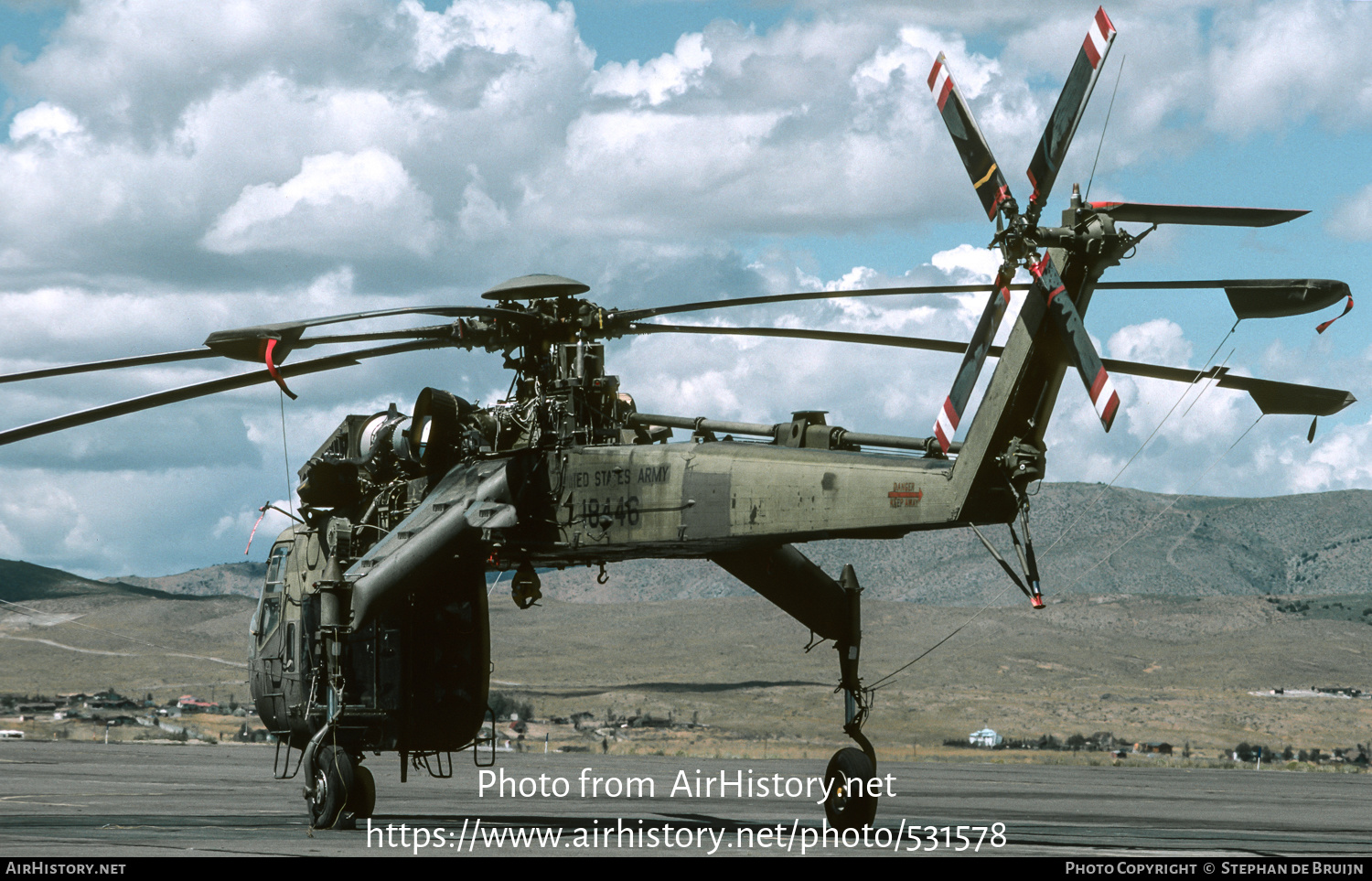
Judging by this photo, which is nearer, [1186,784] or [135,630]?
[1186,784]

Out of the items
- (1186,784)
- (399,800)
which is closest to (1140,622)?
(1186,784)

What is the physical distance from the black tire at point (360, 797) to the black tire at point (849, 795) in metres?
6.86

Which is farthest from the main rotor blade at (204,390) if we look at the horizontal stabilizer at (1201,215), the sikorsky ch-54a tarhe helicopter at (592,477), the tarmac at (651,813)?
the horizontal stabilizer at (1201,215)

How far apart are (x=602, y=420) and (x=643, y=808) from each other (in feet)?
35.9

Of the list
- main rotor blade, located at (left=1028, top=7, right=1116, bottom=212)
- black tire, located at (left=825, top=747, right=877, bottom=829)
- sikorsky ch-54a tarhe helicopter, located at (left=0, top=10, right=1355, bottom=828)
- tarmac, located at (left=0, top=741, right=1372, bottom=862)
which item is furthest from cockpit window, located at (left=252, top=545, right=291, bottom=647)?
main rotor blade, located at (left=1028, top=7, right=1116, bottom=212)

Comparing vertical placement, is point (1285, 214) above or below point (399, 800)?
above

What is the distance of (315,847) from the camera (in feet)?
63.5

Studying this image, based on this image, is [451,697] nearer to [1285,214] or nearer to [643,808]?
[643,808]

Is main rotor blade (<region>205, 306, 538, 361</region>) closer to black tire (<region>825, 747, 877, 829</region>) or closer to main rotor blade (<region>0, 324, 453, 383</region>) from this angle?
main rotor blade (<region>0, 324, 453, 383</region>)

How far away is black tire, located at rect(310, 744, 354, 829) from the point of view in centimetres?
2231

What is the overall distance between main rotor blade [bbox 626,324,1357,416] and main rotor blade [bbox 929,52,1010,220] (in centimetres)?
172

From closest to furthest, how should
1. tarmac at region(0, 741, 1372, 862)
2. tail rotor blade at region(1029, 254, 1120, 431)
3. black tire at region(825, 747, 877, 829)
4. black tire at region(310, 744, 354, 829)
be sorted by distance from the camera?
tail rotor blade at region(1029, 254, 1120, 431) → tarmac at region(0, 741, 1372, 862) → black tire at region(825, 747, 877, 829) → black tire at region(310, 744, 354, 829)

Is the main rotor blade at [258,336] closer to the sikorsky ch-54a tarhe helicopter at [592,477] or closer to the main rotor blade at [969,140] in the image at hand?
the sikorsky ch-54a tarhe helicopter at [592,477]

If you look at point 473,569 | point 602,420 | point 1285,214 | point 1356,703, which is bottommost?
point 1356,703
